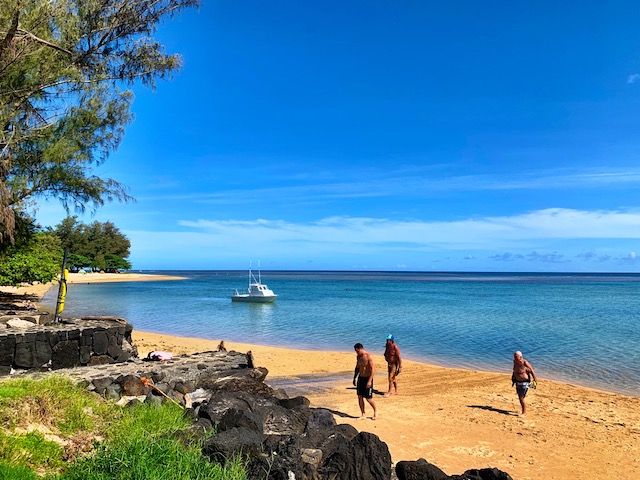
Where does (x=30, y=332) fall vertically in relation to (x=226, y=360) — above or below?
above

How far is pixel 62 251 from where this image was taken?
41312mm

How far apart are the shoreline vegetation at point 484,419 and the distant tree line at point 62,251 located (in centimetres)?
1079

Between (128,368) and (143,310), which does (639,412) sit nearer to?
(128,368)

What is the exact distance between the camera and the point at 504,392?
1388 centimetres

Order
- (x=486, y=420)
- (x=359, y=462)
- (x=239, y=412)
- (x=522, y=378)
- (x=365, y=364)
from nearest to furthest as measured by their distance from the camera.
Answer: (x=359, y=462)
(x=239, y=412)
(x=365, y=364)
(x=486, y=420)
(x=522, y=378)

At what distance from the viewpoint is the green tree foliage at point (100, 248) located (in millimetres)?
97000

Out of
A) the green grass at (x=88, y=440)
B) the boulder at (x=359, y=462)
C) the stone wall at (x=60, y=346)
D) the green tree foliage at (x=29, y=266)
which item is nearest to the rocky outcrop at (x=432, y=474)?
the boulder at (x=359, y=462)

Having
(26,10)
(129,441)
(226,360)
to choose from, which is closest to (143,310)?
(226,360)

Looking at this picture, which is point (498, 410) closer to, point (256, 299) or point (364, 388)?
point (364, 388)

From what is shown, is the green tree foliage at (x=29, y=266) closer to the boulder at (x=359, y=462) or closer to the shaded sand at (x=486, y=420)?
the shaded sand at (x=486, y=420)

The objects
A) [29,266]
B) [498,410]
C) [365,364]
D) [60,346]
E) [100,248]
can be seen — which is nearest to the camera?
[365,364]

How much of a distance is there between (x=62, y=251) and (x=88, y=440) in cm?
3998

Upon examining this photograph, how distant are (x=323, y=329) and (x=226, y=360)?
685 inches

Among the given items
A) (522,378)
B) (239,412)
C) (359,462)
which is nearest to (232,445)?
(239,412)
